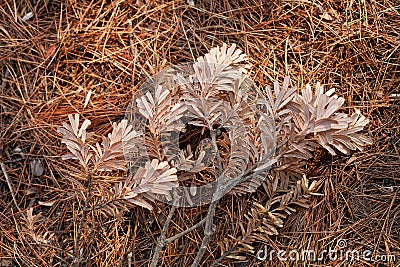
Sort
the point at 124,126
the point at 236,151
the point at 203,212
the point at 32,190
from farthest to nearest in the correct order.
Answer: the point at 32,190 < the point at 203,212 < the point at 236,151 < the point at 124,126

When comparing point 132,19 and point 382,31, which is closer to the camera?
point 382,31

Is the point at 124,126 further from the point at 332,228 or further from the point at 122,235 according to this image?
the point at 332,228

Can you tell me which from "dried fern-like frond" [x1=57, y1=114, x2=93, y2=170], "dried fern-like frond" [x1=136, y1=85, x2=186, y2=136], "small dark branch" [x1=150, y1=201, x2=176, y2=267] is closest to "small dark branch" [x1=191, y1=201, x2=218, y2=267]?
"small dark branch" [x1=150, y1=201, x2=176, y2=267]

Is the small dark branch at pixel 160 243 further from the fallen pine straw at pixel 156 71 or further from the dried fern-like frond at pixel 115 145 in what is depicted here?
the dried fern-like frond at pixel 115 145

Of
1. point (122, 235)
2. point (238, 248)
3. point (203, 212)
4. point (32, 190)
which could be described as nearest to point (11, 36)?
Result: point (32, 190)

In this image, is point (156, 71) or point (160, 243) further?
point (156, 71)

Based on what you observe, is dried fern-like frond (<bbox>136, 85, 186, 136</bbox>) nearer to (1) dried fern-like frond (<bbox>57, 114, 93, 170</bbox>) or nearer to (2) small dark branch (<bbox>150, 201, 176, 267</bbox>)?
(1) dried fern-like frond (<bbox>57, 114, 93, 170</bbox>)

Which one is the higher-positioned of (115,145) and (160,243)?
(115,145)

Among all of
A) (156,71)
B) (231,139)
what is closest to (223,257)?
(231,139)

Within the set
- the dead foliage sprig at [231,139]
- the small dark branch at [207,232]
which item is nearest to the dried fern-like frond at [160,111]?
the dead foliage sprig at [231,139]

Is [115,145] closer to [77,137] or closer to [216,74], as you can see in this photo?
[77,137]

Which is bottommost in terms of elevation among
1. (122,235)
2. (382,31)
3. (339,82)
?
(122,235)
